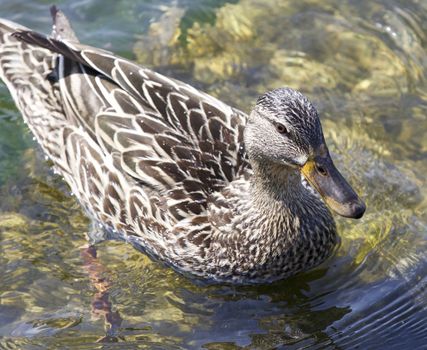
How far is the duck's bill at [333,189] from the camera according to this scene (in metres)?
5.88

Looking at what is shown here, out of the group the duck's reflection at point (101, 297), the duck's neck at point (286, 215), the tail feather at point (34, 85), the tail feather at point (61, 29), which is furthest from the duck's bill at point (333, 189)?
the tail feather at point (61, 29)

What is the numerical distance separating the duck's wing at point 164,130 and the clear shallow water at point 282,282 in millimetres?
878

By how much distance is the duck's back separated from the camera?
268 inches

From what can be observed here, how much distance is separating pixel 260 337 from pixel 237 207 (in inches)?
41.6

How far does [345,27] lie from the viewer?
31.2 ft

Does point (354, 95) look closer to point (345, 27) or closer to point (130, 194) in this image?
point (345, 27)

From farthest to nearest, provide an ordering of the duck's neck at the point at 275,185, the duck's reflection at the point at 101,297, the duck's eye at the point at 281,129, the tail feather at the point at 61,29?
the tail feather at the point at 61,29 < the duck's reflection at the point at 101,297 < the duck's neck at the point at 275,185 < the duck's eye at the point at 281,129

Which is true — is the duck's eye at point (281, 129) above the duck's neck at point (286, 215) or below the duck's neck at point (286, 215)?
above

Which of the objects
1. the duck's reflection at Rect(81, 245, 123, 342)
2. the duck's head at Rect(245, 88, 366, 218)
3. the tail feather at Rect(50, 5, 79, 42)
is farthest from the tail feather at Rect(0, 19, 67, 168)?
the duck's head at Rect(245, 88, 366, 218)

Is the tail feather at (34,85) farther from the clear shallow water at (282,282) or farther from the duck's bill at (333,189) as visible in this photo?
the duck's bill at (333,189)

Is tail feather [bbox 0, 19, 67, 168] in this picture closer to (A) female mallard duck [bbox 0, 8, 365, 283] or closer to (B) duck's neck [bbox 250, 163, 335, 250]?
(A) female mallard duck [bbox 0, 8, 365, 283]

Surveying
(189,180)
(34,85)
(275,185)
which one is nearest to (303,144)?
(275,185)

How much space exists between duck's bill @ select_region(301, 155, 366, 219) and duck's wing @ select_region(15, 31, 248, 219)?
0.97 metres

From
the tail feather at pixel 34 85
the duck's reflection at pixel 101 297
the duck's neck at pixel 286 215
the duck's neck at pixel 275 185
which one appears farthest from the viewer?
the tail feather at pixel 34 85
